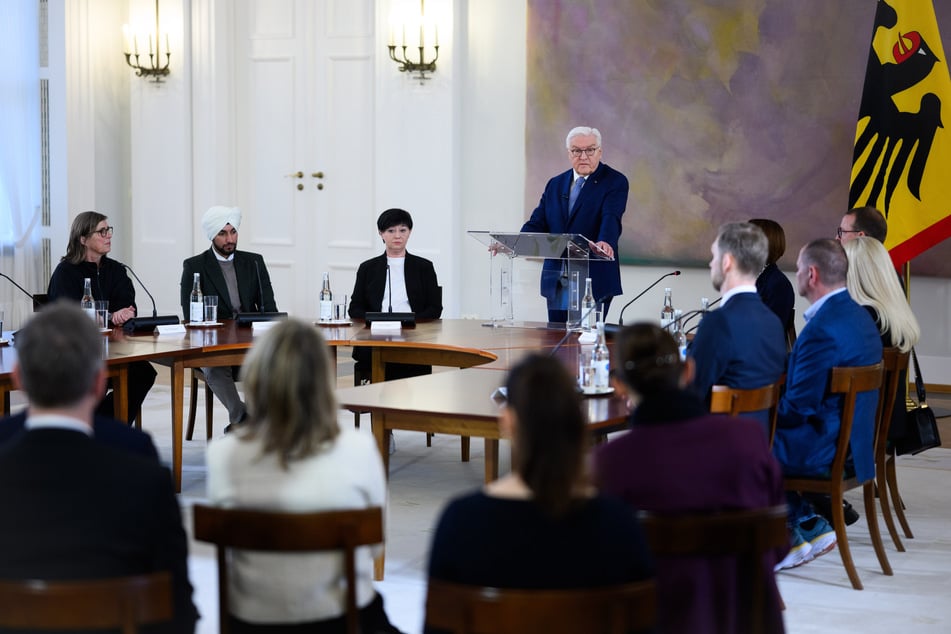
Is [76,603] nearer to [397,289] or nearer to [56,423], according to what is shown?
[56,423]

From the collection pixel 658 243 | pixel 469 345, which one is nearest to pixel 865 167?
pixel 658 243

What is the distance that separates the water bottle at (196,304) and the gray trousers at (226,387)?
0.25 metres

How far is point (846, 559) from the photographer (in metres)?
3.92

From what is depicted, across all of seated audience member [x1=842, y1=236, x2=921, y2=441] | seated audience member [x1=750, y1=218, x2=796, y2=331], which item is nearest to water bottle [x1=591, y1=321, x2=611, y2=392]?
seated audience member [x1=842, y1=236, x2=921, y2=441]

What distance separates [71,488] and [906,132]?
552cm

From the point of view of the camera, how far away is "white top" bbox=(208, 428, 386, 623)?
224cm

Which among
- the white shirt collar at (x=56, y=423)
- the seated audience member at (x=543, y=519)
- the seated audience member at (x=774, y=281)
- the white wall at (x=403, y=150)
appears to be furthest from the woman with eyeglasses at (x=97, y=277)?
the seated audience member at (x=543, y=519)

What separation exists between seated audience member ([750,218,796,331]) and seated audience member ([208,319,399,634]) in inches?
127

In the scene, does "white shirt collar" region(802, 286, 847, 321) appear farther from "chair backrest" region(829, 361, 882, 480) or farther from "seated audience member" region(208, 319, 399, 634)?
"seated audience member" region(208, 319, 399, 634)

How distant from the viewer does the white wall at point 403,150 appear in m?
8.28

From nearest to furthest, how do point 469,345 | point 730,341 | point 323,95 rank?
point 730,341 → point 469,345 → point 323,95

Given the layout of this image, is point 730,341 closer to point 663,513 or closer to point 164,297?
point 663,513

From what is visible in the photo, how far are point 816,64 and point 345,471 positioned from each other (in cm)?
588

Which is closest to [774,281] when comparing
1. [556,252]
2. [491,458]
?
[556,252]
